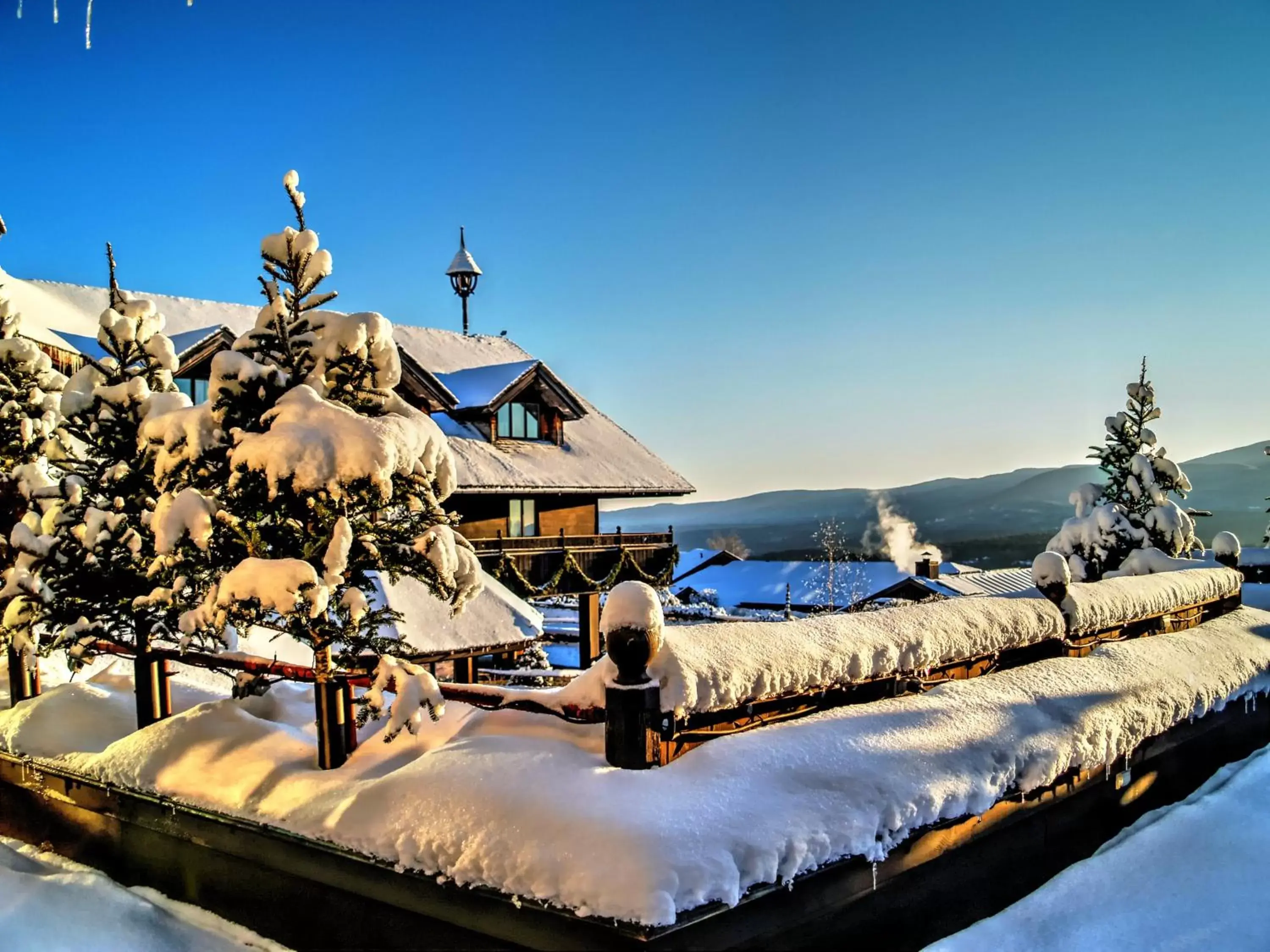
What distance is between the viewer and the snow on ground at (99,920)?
573 cm

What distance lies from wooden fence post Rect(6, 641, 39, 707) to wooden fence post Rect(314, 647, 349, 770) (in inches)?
205

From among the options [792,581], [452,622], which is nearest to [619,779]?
[452,622]

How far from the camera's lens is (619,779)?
492cm

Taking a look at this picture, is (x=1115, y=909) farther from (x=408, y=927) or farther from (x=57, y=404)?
(x=57, y=404)

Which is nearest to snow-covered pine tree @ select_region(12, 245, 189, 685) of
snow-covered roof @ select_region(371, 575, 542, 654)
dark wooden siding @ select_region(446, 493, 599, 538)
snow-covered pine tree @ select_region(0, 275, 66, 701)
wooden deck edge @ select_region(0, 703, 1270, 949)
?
snow-covered pine tree @ select_region(0, 275, 66, 701)

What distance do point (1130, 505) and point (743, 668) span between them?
14.0m

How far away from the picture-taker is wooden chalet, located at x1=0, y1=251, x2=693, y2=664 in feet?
61.4

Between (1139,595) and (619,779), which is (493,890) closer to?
(619,779)

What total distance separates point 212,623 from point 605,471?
17768mm

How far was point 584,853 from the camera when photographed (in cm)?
438

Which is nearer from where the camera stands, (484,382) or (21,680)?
(21,680)

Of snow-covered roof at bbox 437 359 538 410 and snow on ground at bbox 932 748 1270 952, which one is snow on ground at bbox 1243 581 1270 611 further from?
snow-covered roof at bbox 437 359 538 410

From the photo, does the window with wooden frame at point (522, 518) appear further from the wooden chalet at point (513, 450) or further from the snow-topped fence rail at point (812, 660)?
the snow-topped fence rail at point (812, 660)

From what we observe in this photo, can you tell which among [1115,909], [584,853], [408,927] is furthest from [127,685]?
[1115,909]
